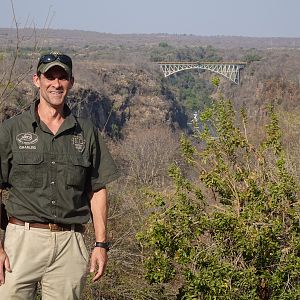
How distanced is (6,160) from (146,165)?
30706mm

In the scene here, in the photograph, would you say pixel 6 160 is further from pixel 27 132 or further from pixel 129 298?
pixel 129 298

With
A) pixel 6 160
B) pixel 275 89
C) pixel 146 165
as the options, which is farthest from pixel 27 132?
pixel 275 89

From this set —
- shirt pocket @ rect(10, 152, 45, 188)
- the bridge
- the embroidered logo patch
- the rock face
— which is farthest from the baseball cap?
the bridge

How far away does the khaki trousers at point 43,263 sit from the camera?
2859mm

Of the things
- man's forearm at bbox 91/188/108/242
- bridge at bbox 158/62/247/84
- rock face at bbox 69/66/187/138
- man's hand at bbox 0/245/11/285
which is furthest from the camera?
bridge at bbox 158/62/247/84

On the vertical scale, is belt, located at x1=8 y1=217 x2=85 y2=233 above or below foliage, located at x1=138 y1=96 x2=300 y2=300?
above

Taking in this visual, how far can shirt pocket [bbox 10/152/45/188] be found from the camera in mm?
2865

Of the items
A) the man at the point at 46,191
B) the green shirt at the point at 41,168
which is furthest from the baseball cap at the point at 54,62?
the green shirt at the point at 41,168

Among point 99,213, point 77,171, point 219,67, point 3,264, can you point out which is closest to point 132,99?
point 219,67

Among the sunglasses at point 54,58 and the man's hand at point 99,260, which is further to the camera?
the man's hand at point 99,260

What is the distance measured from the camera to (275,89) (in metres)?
61.6

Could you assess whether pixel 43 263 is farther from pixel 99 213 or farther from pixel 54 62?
pixel 54 62

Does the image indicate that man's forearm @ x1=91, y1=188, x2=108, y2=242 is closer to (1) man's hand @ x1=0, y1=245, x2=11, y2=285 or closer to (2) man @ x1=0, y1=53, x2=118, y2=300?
(2) man @ x1=0, y1=53, x2=118, y2=300

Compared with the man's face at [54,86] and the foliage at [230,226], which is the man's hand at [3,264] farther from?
the foliage at [230,226]
